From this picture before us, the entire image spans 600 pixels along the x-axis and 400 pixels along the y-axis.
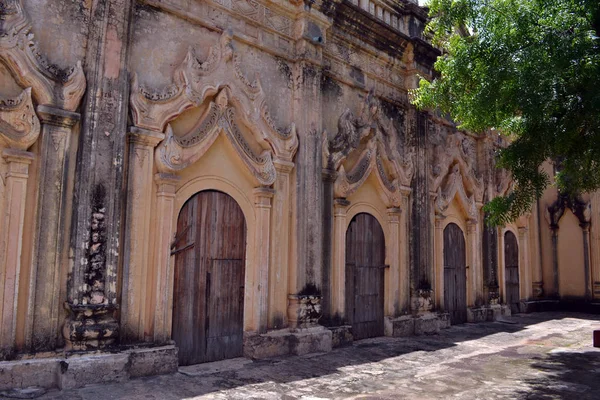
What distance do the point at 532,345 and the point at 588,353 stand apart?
0.93 meters

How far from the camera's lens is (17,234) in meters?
5.20

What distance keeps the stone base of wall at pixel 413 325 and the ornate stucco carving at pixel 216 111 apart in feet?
12.2

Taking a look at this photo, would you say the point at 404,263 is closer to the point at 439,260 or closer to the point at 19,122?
the point at 439,260

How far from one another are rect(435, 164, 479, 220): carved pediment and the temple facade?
4 centimetres

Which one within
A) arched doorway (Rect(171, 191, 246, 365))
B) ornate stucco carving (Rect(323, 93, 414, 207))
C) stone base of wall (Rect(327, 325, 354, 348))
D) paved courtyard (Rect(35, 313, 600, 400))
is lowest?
paved courtyard (Rect(35, 313, 600, 400))

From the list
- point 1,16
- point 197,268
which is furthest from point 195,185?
point 1,16

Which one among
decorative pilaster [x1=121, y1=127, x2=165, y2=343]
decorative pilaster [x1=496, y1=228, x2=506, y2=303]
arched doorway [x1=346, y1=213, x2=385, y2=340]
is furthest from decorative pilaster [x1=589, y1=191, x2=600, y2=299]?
decorative pilaster [x1=121, y1=127, x2=165, y2=343]

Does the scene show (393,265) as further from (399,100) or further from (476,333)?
(399,100)

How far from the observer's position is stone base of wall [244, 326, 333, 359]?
278 inches

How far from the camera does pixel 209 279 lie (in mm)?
6836

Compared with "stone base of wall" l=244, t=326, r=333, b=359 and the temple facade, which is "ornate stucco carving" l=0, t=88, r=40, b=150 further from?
"stone base of wall" l=244, t=326, r=333, b=359

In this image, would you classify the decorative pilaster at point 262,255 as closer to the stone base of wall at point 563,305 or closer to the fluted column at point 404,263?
the fluted column at point 404,263

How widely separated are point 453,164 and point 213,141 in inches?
258

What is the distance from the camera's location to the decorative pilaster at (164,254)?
617 cm
